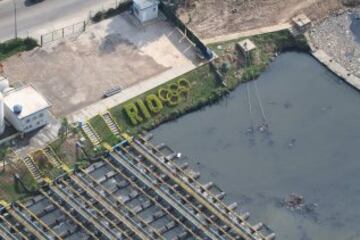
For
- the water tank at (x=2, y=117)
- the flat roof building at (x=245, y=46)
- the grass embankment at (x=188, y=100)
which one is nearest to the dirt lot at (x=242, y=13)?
the flat roof building at (x=245, y=46)

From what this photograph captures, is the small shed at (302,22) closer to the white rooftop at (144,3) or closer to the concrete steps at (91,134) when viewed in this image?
the white rooftop at (144,3)

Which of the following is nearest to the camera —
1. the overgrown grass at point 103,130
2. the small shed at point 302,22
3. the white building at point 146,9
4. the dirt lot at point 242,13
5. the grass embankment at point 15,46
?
the overgrown grass at point 103,130

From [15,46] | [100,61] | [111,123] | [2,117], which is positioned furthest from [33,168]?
[15,46]

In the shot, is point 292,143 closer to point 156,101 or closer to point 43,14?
point 156,101

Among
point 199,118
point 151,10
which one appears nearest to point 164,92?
point 199,118

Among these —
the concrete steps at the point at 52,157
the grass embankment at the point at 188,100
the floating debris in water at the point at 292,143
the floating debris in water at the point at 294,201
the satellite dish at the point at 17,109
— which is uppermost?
the satellite dish at the point at 17,109

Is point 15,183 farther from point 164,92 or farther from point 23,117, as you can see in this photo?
point 164,92

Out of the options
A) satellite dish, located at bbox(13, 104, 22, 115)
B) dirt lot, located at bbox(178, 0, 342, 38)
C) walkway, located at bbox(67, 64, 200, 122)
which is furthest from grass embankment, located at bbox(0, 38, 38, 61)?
dirt lot, located at bbox(178, 0, 342, 38)
